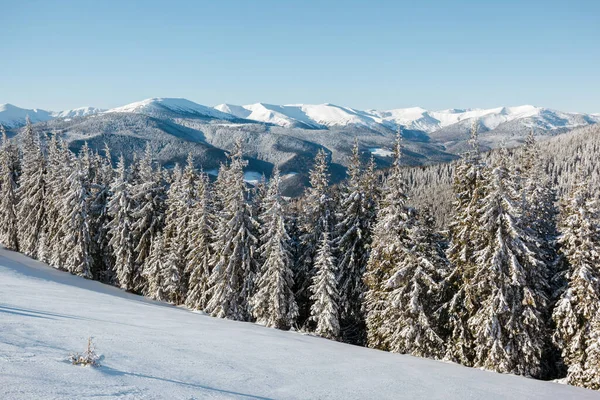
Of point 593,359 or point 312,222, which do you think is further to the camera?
point 312,222

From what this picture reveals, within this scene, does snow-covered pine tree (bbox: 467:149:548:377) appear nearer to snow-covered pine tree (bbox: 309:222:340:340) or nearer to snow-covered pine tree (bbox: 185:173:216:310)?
snow-covered pine tree (bbox: 309:222:340:340)

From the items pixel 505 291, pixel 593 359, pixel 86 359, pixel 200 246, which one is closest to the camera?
pixel 86 359

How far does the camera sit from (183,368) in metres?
9.10

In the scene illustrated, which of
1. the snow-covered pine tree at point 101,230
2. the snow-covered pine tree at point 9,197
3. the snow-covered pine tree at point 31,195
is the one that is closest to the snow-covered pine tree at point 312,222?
the snow-covered pine tree at point 101,230

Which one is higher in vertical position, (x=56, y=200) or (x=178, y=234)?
(x=56, y=200)

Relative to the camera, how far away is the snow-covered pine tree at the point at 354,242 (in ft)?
105

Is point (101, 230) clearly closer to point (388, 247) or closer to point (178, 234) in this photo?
point (178, 234)

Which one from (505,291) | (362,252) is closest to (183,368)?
(505,291)

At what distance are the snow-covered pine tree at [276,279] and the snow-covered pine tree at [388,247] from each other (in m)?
6.47

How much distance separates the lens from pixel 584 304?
22719mm

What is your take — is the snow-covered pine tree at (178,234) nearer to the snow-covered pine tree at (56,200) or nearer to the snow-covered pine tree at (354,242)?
the snow-covered pine tree at (56,200)

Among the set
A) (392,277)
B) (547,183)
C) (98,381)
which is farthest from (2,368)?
(547,183)

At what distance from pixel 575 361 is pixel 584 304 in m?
3.29

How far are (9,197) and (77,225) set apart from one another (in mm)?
17050
